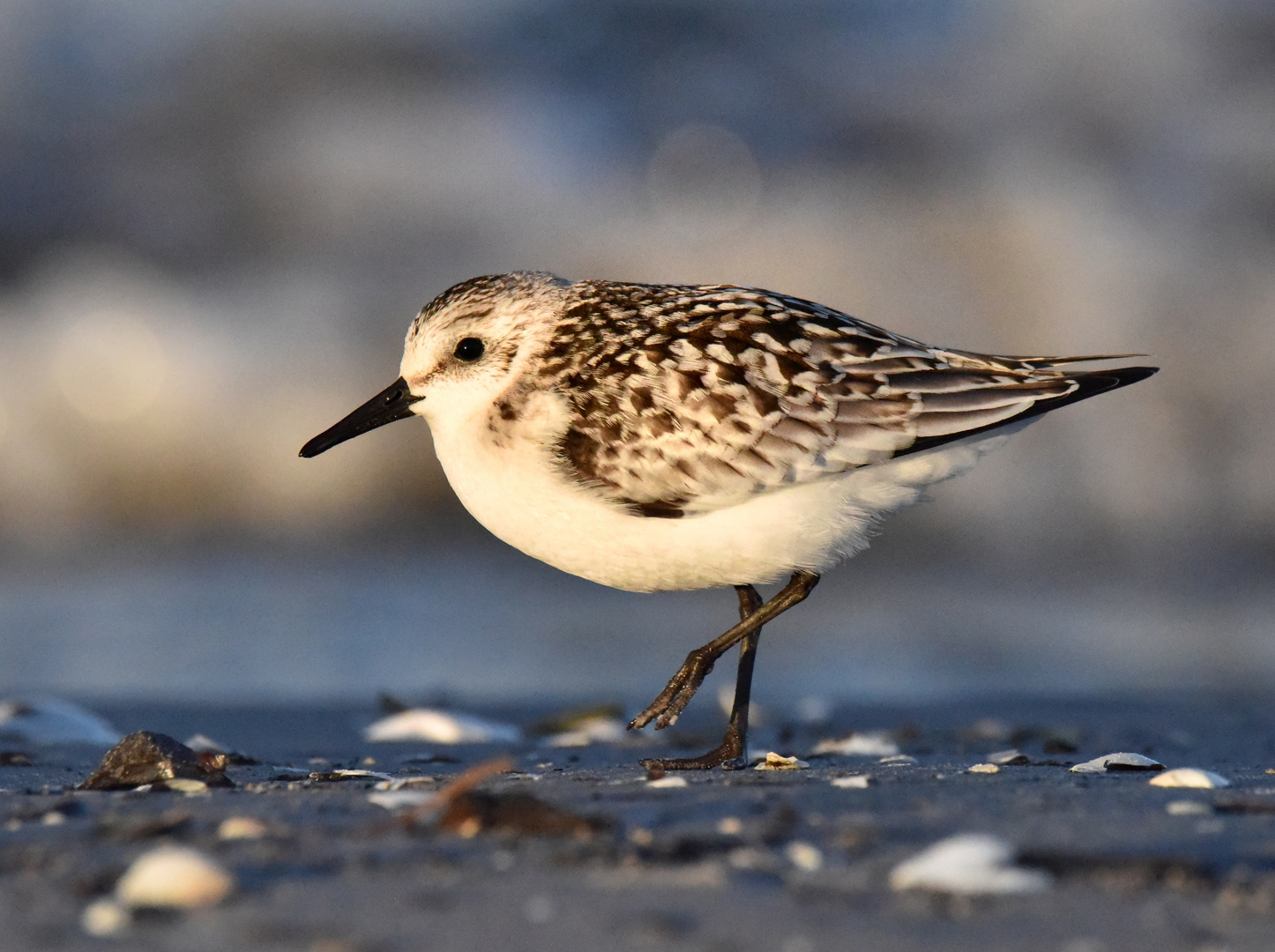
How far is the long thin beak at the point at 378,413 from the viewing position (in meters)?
4.54

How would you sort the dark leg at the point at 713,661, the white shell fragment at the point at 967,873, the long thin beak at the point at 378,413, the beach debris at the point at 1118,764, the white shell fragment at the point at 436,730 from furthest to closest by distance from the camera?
the white shell fragment at the point at 436,730, the long thin beak at the point at 378,413, the dark leg at the point at 713,661, the beach debris at the point at 1118,764, the white shell fragment at the point at 967,873

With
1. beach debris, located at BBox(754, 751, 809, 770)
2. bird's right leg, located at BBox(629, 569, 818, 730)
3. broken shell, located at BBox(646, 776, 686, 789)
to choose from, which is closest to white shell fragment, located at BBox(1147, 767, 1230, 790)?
beach debris, located at BBox(754, 751, 809, 770)

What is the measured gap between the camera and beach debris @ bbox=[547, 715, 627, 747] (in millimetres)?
5043

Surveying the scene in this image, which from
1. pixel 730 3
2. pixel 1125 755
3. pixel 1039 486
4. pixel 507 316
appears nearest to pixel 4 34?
pixel 730 3

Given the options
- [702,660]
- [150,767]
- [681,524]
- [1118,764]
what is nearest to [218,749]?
[150,767]

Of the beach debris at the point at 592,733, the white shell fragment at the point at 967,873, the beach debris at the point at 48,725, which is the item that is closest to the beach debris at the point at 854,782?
the white shell fragment at the point at 967,873

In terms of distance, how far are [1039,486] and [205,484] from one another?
19.3 ft

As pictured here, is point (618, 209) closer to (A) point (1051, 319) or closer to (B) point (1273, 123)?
(A) point (1051, 319)

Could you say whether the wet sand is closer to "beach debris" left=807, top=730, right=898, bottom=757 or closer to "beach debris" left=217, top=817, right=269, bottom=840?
"beach debris" left=217, top=817, right=269, bottom=840

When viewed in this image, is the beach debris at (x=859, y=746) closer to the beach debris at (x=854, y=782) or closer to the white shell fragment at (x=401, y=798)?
the beach debris at (x=854, y=782)

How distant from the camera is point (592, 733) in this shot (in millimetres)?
5250

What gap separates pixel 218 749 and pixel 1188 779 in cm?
280

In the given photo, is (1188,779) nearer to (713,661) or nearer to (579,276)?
(713,661)

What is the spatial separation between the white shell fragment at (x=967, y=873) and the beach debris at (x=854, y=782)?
0.67 metres
